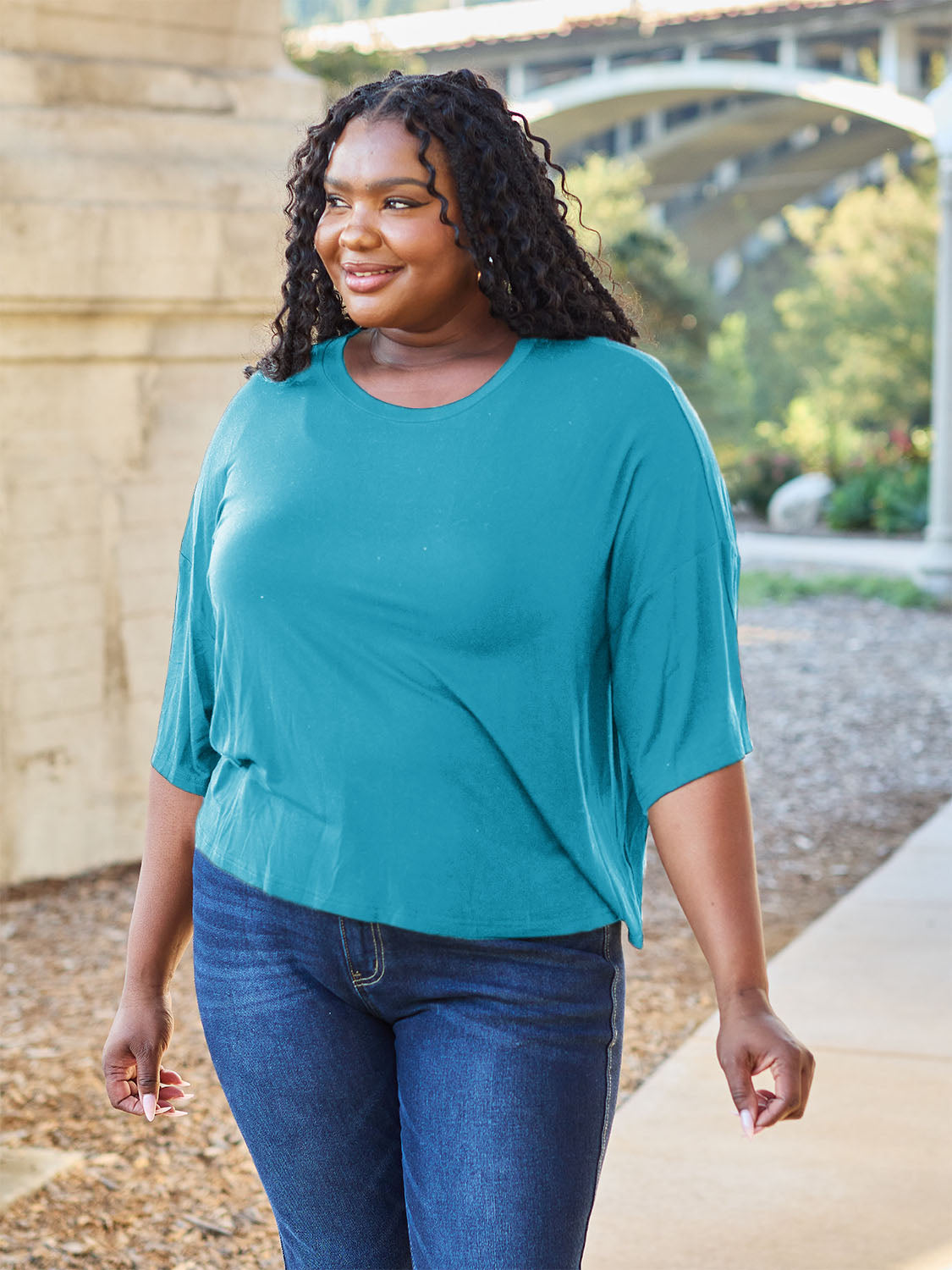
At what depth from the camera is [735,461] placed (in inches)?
790

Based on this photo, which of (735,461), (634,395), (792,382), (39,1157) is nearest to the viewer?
(634,395)

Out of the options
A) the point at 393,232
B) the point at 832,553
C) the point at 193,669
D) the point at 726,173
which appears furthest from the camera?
the point at 726,173

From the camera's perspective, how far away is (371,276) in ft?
5.34

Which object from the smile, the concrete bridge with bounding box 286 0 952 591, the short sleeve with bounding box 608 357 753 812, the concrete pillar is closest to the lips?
the smile

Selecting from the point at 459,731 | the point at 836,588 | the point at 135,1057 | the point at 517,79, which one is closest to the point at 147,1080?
the point at 135,1057

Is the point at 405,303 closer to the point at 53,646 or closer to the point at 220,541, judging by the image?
the point at 220,541

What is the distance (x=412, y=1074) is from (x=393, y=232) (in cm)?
81

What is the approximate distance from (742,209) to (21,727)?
5036cm

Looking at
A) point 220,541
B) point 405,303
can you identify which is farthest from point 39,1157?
point 405,303

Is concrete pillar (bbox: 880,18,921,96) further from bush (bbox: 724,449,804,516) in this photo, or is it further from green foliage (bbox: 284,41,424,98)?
green foliage (bbox: 284,41,424,98)

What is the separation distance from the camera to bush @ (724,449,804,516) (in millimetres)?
19453

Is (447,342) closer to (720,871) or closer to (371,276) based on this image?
(371,276)

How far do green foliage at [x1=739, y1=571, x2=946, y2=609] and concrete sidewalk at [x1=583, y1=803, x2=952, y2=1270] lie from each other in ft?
26.1

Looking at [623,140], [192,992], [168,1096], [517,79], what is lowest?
[192,992]
